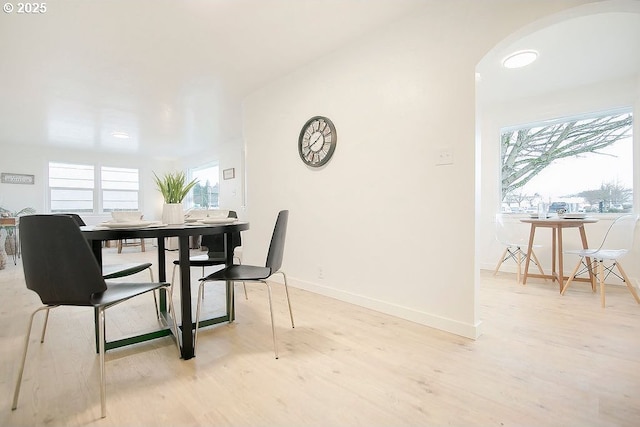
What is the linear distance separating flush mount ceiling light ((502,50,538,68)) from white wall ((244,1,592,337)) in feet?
3.62

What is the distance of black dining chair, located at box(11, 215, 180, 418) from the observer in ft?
4.02

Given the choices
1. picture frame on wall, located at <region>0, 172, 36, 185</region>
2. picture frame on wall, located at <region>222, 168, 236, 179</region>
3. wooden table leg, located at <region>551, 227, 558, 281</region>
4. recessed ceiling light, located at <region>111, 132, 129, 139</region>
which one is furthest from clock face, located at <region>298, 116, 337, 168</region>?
picture frame on wall, located at <region>0, 172, 36, 185</region>

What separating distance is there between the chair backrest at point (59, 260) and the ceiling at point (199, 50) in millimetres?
1783

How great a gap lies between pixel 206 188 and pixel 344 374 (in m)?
7.31

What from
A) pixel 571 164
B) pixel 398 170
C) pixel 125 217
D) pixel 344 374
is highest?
pixel 571 164

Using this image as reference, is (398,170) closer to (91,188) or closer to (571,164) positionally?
(571,164)

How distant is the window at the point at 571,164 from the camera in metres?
3.33

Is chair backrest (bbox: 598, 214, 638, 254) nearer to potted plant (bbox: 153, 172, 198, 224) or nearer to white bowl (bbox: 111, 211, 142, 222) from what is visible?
potted plant (bbox: 153, 172, 198, 224)

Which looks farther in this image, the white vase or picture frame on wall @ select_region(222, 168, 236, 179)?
picture frame on wall @ select_region(222, 168, 236, 179)

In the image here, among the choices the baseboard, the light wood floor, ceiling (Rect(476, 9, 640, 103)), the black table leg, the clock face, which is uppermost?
ceiling (Rect(476, 9, 640, 103))

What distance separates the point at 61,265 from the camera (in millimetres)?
1257

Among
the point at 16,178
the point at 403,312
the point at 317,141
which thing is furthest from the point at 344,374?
the point at 16,178

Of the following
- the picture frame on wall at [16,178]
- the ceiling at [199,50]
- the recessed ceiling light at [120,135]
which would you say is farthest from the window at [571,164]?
the picture frame on wall at [16,178]

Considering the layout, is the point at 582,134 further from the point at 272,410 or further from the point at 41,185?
the point at 41,185
